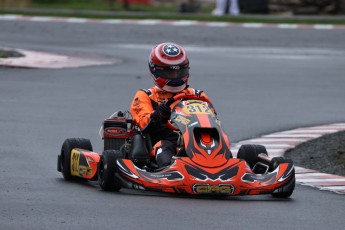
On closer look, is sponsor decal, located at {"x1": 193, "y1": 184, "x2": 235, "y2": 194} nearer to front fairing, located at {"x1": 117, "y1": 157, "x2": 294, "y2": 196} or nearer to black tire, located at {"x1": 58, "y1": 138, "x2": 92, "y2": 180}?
front fairing, located at {"x1": 117, "y1": 157, "x2": 294, "y2": 196}

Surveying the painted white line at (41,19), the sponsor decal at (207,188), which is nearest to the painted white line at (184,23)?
the painted white line at (41,19)

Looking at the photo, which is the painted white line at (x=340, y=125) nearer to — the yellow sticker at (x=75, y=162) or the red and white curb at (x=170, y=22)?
the yellow sticker at (x=75, y=162)

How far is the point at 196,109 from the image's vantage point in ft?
32.0

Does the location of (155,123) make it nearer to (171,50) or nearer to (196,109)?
(196,109)

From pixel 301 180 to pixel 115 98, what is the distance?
6.63m

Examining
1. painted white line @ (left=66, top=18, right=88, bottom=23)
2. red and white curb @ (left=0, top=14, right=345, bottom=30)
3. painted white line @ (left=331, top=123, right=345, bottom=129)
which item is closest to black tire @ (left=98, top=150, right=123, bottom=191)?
painted white line @ (left=331, top=123, right=345, bottom=129)

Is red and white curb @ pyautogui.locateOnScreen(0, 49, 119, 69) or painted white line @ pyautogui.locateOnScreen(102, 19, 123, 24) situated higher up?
red and white curb @ pyautogui.locateOnScreen(0, 49, 119, 69)

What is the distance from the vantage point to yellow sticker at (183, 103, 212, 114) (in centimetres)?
972

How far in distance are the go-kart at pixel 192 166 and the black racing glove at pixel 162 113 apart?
0.05 metres

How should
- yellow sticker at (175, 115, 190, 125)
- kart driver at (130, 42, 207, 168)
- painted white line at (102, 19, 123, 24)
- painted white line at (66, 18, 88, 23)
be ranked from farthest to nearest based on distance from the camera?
painted white line at (66, 18, 88, 23), painted white line at (102, 19, 123, 24), kart driver at (130, 42, 207, 168), yellow sticker at (175, 115, 190, 125)

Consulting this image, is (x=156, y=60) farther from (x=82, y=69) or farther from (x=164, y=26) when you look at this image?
(x=164, y=26)

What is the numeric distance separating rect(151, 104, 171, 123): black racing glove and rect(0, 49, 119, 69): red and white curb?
10982mm

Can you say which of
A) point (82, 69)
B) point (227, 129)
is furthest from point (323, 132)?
point (82, 69)

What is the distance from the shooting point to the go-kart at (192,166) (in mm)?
9086
